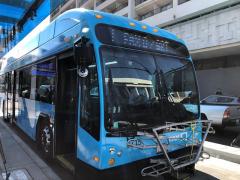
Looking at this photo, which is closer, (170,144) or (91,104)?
(91,104)

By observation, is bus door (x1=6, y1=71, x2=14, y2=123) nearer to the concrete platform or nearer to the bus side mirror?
the bus side mirror

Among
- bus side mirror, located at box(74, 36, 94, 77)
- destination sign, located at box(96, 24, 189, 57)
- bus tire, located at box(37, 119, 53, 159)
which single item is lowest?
bus tire, located at box(37, 119, 53, 159)

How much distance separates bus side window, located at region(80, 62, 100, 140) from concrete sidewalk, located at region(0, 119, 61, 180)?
1834mm

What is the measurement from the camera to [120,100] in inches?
144

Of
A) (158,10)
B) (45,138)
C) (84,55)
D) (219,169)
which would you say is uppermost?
(158,10)

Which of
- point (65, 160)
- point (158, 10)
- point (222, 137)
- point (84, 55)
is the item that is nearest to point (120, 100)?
point (84, 55)

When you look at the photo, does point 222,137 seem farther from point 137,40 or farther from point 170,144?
point 137,40

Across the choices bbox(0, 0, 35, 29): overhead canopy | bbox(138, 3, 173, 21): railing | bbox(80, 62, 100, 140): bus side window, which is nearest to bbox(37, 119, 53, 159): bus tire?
bbox(80, 62, 100, 140): bus side window

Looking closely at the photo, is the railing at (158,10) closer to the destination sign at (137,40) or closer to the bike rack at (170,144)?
the destination sign at (137,40)

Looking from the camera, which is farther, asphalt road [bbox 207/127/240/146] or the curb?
asphalt road [bbox 207/127/240/146]

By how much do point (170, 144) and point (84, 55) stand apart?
6.42ft

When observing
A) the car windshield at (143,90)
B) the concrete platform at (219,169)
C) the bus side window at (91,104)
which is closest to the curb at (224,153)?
the concrete platform at (219,169)

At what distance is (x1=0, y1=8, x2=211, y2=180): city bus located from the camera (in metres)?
3.53

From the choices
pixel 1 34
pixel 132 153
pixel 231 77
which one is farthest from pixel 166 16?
pixel 132 153
